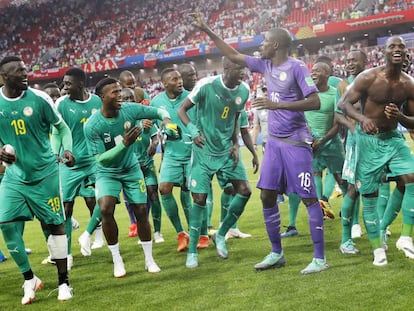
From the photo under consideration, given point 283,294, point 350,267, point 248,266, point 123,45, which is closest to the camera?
point 283,294

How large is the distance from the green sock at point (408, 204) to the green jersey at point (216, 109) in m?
2.06

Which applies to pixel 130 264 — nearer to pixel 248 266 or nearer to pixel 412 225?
pixel 248 266

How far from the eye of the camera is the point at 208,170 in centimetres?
660

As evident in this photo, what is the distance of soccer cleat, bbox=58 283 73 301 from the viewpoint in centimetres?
540

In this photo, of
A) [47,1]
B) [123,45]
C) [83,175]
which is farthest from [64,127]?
[47,1]

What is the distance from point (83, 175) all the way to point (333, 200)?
5275 mm

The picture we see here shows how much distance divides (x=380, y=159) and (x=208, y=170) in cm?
194

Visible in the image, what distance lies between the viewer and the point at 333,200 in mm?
10609

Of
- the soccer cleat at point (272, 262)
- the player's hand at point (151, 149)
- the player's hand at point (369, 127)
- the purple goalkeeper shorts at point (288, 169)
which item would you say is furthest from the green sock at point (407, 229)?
the player's hand at point (151, 149)

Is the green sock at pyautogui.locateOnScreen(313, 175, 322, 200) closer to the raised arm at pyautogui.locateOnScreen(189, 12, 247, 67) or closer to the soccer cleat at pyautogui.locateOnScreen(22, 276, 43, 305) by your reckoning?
the raised arm at pyautogui.locateOnScreen(189, 12, 247, 67)

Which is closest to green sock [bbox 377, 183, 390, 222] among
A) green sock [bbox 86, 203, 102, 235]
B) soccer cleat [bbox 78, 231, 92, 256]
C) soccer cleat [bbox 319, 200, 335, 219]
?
soccer cleat [bbox 319, 200, 335, 219]

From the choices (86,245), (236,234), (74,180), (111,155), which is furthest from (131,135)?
(236,234)

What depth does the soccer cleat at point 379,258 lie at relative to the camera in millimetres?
5704

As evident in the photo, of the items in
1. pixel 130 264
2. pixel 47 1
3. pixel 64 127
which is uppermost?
pixel 47 1
